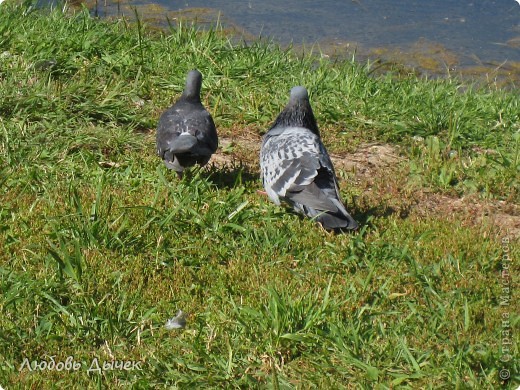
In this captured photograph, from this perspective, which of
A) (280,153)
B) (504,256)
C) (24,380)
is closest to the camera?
(24,380)

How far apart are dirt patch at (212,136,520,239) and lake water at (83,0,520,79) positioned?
2.75 m

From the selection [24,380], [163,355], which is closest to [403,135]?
[163,355]

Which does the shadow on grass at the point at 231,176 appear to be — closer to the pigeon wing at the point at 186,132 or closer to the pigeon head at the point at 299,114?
the pigeon wing at the point at 186,132

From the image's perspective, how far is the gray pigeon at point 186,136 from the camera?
5.51 metres

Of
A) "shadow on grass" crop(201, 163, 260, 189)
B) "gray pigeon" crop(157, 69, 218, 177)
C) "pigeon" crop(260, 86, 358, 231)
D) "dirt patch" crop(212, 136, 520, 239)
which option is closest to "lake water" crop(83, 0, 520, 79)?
"dirt patch" crop(212, 136, 520, 239)

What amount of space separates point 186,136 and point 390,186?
1.40 meters

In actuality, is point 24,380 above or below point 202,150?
below

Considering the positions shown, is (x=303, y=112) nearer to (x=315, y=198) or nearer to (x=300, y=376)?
(x=315, y=198)

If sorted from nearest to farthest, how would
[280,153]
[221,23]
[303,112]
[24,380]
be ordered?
1. [24,380]
2. [280,153]
3. [303,112]
4. [221,23]

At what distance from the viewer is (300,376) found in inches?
151

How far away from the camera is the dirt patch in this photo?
18.4 feet

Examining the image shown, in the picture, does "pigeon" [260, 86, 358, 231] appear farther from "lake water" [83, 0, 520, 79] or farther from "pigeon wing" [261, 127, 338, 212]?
"lake water" [83, 0, 520, 79]

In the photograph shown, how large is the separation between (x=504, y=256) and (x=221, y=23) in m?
5.12

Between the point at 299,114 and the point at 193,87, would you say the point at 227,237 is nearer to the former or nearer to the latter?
the point at 299,114
